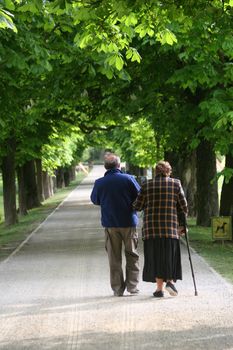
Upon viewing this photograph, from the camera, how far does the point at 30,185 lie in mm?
37281

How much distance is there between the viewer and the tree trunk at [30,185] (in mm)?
36781

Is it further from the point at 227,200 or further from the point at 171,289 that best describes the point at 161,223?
the point at 227,200

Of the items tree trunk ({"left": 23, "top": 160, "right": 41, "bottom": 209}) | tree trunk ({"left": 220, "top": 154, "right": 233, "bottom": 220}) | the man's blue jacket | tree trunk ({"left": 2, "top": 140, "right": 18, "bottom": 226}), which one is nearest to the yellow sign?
tree trunk ({"left": 220, "top": 154, "right": 233, "bottom": 220})

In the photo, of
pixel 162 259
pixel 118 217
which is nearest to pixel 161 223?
pixel 162 259

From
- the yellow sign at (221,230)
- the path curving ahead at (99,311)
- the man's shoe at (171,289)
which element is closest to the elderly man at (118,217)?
the path curving ahead at (99,311)

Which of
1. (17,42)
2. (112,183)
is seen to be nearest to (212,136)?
(17,42)

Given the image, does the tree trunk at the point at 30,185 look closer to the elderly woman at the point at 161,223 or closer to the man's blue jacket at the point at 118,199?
the man's blue jacket at the point at 118,199

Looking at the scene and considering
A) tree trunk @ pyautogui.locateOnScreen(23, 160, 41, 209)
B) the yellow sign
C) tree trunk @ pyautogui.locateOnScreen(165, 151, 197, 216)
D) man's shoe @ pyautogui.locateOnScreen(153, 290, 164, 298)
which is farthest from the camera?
tree trunk @ pyautogui.locateOnScreen(23, 160, 41, 209)

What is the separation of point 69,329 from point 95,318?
2.01ft

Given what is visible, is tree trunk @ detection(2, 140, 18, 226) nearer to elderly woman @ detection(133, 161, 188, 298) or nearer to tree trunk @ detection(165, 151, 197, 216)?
tree trunk @ detection(165, 151, 197, 216)

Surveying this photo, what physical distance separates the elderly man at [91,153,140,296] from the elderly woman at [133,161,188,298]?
11.8 inches

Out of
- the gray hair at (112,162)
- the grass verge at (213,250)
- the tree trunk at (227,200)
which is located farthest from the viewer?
the tree trunk at (227,200)

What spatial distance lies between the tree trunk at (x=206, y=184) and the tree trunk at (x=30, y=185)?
48.6ft

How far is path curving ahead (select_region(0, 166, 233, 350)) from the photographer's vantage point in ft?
23.9
